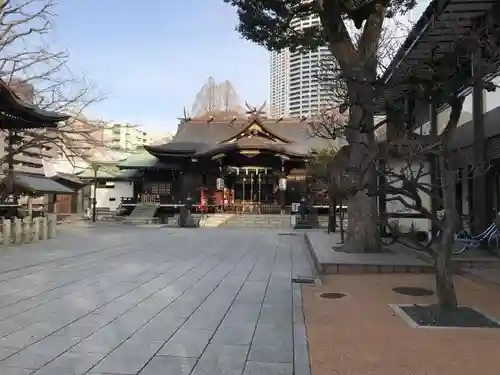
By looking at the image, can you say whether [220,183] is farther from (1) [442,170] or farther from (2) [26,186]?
(1) [442,170]

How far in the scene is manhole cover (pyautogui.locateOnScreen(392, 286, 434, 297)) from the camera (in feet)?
25.1

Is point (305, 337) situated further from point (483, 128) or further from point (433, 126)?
point (433, 126)

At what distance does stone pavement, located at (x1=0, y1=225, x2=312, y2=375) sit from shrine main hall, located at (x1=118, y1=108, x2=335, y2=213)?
21643 millimetres

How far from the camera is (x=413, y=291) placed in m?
7.91

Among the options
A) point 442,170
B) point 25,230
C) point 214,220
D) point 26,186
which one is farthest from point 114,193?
point 442,170

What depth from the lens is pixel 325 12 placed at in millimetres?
11789

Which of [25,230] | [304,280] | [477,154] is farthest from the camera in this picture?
[25,230]

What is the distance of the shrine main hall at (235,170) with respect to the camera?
3353cm

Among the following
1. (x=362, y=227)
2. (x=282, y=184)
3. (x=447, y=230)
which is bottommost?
(x=362, y=227)

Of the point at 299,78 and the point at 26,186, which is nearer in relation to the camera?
the point at 26,186

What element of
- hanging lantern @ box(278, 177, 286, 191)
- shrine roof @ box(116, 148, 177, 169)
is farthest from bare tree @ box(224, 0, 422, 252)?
shrine roof @ box(116, 148, 177, 169)

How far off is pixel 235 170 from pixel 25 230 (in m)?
19.9

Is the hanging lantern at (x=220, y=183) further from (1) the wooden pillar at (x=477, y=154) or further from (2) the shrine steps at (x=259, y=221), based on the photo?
(1) the wooden pillar at (x=477, y=154)

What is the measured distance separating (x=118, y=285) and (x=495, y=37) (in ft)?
27.0
